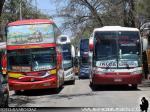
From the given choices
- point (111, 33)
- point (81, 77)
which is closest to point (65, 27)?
point (81, 77)

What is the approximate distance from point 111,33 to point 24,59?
4957 mm

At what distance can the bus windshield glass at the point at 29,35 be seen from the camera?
84.5ft

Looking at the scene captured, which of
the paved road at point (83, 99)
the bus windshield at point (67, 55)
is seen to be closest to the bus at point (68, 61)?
the bus windshield at point (67, 55)

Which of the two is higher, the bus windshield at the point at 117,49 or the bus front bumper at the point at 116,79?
the bus windshield at the point at 117,49

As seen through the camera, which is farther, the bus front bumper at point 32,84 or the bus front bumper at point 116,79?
the bus front bumper at point 116,79

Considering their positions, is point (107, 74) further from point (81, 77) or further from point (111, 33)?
point (81, 77)

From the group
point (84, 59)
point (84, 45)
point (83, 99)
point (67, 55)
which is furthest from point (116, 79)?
point (84, 45)

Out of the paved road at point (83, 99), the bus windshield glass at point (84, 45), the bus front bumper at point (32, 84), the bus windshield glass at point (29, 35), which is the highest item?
the bus windshield glass at point (29, 35)

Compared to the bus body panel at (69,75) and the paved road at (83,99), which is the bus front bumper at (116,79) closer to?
the paved road at (83,99)

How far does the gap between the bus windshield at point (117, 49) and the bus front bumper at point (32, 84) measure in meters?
2.75

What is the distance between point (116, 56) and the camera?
27.3 metres

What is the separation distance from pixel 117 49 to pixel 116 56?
0.38 m

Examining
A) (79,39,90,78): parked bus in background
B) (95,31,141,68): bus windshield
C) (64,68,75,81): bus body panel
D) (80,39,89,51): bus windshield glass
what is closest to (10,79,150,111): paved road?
(95,31,141,68): bus windshield

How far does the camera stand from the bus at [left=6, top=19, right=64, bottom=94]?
1013 inches
